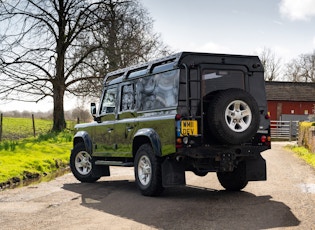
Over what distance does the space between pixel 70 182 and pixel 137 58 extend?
62.6 ft

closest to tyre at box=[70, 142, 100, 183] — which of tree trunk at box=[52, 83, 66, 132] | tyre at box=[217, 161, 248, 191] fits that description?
tyre at box=[217, 161, 248, 191]

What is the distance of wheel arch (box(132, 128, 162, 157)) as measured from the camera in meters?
9.52

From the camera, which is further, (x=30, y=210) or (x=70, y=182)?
(x=70, y=182)

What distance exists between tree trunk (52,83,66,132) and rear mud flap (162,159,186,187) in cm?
2024

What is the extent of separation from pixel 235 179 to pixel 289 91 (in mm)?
49865

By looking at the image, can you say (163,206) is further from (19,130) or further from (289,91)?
(289,91)

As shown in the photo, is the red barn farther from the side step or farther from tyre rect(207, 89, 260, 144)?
tyre rect(207, 89, 260, 144)

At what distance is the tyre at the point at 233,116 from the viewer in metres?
8.98

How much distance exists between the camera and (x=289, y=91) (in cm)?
5850

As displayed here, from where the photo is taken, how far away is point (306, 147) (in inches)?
939

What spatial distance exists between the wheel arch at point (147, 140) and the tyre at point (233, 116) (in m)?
1.02

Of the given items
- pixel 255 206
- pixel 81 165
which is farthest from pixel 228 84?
pixel 81 165

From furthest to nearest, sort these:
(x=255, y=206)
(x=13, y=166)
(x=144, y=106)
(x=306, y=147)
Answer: (x=306, y=147)
(x=13, y=166)
(x=144, y=106)
(x=255, y=206)

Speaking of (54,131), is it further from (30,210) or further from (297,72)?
(297,72)
